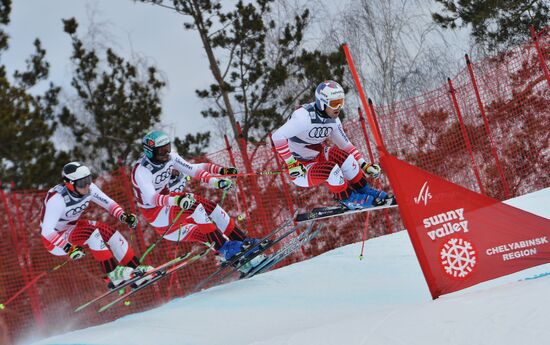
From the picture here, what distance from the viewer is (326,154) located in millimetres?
8562

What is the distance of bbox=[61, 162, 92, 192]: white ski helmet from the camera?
8969 mm

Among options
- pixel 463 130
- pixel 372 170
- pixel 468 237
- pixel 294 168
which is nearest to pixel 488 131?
pixel 463 130

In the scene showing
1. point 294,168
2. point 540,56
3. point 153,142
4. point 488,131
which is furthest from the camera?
point 488,131

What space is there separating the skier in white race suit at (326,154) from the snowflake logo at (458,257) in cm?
254

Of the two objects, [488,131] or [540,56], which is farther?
[488,131]

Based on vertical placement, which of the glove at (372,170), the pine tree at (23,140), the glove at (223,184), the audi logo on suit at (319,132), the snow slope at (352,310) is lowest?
the snow slope at (352,310)

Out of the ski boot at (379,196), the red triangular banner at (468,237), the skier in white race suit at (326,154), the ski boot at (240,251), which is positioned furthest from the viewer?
the ski boot at (240,251)

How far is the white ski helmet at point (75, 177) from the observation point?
897cm

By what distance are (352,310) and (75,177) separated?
13.7 feet

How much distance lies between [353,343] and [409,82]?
61.2 feet

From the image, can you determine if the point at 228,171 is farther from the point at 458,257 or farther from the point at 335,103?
the point at 458,257

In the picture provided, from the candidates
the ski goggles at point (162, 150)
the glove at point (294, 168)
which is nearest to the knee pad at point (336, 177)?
the glove at point (294, 168)

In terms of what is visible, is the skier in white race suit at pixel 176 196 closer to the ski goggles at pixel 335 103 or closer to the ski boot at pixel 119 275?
the ski boot at pixel 119 275

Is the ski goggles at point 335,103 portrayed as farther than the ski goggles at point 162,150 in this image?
Answer: No
